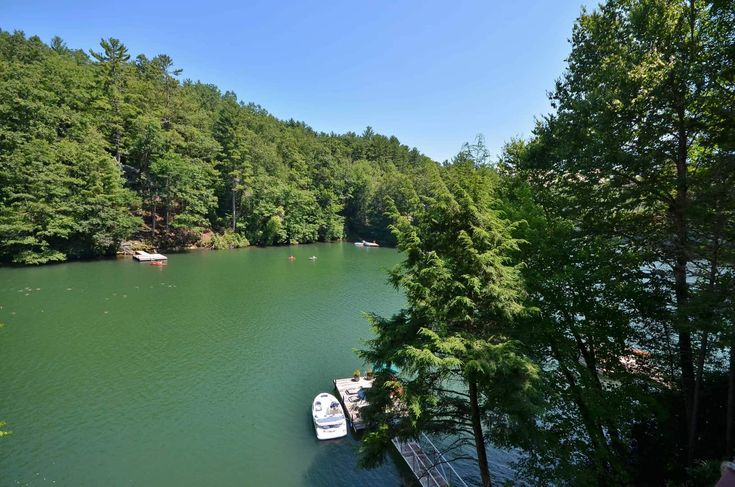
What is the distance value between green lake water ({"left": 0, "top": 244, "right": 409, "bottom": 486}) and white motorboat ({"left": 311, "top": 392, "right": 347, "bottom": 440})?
366 mm

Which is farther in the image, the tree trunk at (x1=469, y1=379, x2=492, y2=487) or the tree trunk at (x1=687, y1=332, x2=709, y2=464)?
the tree trunk at (x1=469, y1=379, x2=492, y2=487)

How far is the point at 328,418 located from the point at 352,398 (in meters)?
1.80

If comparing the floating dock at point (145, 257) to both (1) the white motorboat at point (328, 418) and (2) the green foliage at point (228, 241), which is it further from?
(1) the white motorboat at point (328, 418)

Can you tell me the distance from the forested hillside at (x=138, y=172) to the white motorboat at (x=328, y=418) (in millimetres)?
12724

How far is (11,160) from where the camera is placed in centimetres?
3341

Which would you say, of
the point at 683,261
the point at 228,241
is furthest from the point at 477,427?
the point at 228,241

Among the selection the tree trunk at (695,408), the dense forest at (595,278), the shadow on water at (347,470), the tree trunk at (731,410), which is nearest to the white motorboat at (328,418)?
the shadow on water at (347,470)

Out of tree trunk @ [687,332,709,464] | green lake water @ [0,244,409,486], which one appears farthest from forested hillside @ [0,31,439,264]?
tree trunk @ [687,332,709,464]

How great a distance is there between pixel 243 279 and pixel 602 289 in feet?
98.4

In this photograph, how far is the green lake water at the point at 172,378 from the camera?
1090cm

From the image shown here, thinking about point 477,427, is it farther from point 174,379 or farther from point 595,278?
point 174,379

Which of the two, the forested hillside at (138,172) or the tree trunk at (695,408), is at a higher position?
the forested hillside at (138,172)

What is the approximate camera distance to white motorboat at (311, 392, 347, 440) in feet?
41.0

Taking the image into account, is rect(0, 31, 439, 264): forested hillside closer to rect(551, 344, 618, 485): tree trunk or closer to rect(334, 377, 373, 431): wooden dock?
rect(334, 377, 373, 431): wooden dock
